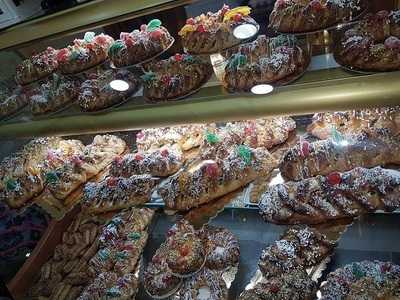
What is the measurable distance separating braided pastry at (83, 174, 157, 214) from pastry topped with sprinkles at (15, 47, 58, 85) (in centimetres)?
94

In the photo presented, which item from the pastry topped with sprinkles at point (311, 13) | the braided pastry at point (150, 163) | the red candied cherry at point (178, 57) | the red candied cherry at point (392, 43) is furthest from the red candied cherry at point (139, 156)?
the red candied cherry at point (392, 43)

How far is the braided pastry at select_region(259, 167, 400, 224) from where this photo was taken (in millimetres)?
1919

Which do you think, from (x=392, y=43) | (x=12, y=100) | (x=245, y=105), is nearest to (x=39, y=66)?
(x=12, y=100)

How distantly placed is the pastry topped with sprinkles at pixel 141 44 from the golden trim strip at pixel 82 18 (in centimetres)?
46

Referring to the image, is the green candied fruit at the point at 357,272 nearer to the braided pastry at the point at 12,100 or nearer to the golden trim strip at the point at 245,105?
the golden trim strip at the point at 245,105

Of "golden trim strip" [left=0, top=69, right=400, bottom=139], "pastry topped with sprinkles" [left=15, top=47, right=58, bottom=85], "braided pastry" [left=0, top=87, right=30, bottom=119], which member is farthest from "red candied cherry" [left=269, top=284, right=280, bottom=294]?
"pastry topped with sprinkles" [left=15, top=47, right=58, bottom=85]

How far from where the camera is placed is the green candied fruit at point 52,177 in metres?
2.98

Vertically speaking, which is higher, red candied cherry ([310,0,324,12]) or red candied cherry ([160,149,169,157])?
red candied cherry ([310,0,324,12])

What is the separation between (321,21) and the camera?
204cm

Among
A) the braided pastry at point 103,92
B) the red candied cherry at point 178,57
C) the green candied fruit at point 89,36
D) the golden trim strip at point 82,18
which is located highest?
the golden trim strip at point 82,18

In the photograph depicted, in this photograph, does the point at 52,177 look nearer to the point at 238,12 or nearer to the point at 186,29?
the point at 186,29

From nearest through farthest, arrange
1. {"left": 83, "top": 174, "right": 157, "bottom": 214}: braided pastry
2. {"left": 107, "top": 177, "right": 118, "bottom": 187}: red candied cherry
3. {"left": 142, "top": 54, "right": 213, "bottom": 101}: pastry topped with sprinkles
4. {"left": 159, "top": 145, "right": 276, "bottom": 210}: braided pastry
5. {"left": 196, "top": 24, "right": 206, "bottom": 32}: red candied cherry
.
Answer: {"left": 142, "top": 54, "right": 213, "bottom": 101}: pastry topped with sprinkles < {"left": 159, "top": 145, "right": 276, "bottom": 210}: braided pastry < {"left": 196, "top": 24, "right": 206, "bottom": 32}: red candied cherry < {"left": 83, "top": 174, "right": 157, "bottom": 214}: braided pastry < {"left": 107, "top": 177, "right": 118, "bottom": 187}: red candied cherry

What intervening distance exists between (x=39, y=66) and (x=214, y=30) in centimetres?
137

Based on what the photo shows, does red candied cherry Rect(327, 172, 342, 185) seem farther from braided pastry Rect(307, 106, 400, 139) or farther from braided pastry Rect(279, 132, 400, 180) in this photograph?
braided pastry Rect(307, 106, 400, 139)
